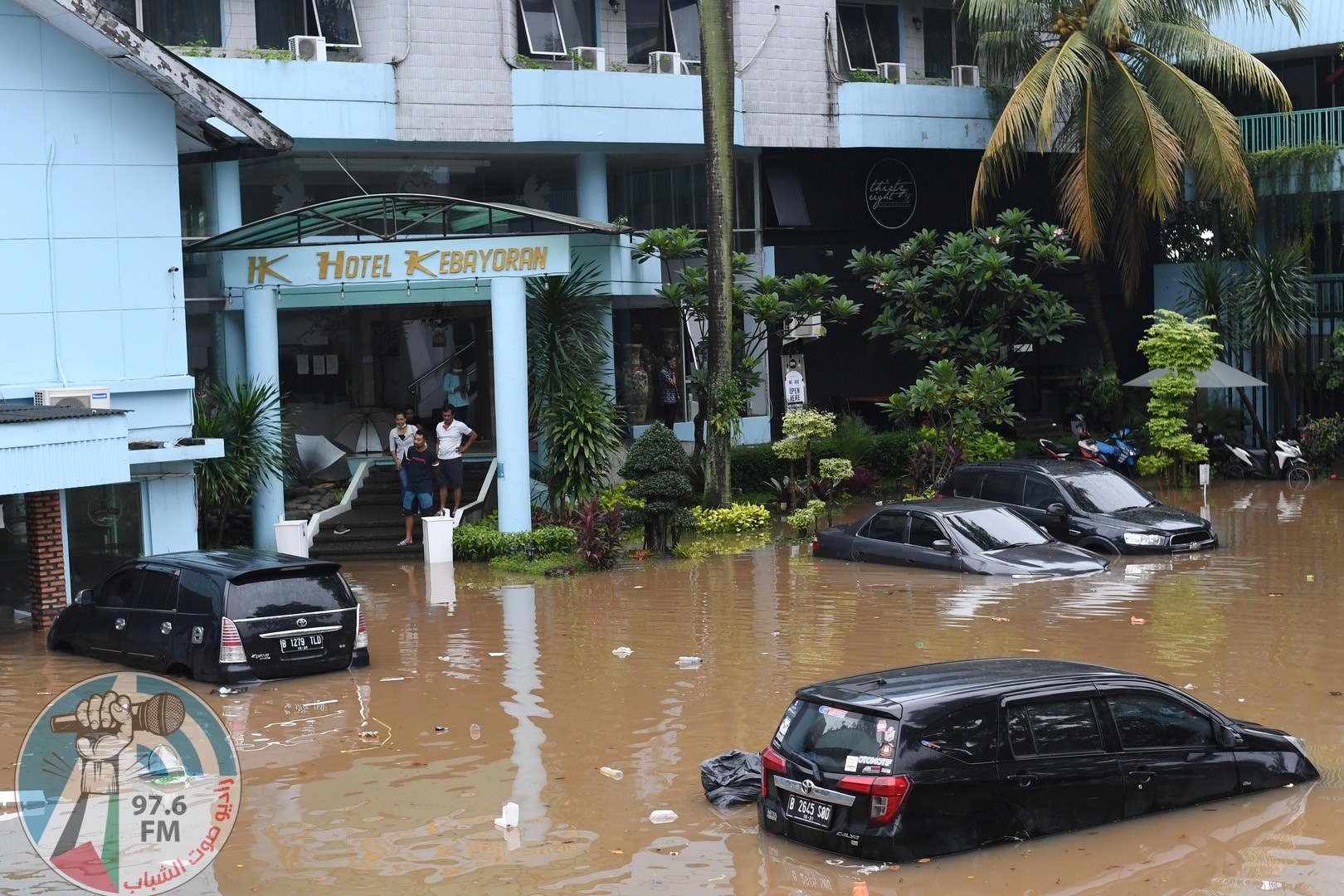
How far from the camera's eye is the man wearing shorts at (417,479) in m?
22.3

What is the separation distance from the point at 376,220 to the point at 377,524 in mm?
5230

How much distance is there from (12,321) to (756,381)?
12147mm

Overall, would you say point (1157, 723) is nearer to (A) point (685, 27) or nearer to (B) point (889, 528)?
(B) point (889, 528)

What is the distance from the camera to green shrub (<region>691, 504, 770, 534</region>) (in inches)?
928

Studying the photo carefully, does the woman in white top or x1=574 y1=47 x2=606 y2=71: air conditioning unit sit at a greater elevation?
x1=574 y1=47 x2=606 y2=71: air conditioning unit

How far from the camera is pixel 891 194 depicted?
103 ft

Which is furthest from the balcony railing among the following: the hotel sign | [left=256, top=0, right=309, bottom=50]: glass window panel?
[left=256, top=0, right=309, bottom=50]: glass window panel

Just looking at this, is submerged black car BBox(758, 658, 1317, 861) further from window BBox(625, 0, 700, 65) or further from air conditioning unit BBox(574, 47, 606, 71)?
window BBox(625, 0, 700, 65)

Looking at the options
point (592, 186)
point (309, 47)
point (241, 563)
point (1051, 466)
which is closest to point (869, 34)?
point (592, 186)

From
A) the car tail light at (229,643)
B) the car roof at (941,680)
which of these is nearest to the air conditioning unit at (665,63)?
the car tail light at (229,643)

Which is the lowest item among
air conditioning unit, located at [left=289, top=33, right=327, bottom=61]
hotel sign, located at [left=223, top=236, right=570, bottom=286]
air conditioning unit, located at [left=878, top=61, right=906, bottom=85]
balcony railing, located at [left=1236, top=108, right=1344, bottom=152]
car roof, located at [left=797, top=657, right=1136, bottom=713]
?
car roof, located at [left=797, top=657, right=1136, bottom=713]

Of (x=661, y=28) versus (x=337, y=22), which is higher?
(x=661, y=28)

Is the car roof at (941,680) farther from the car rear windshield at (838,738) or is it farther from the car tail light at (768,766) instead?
the car tail light at (768,766)

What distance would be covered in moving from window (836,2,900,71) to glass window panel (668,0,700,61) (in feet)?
12.7
